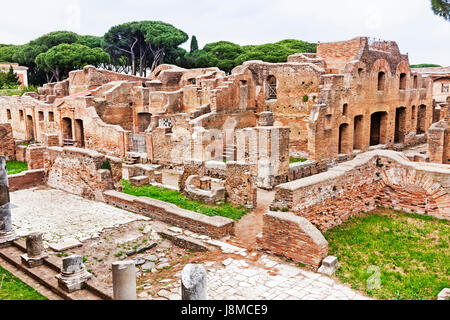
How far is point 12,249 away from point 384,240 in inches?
344

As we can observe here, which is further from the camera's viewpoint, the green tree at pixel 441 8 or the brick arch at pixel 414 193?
the green tree at pixel 441 8

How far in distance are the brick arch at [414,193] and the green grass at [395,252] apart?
0.28 m

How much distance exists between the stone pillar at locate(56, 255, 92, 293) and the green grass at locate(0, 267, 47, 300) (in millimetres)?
435

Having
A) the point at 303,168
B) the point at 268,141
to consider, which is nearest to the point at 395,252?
the point at 268,141

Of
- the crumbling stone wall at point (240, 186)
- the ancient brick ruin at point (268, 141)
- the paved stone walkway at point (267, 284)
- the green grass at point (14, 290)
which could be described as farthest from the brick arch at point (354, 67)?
the green grass at point (14, 290)

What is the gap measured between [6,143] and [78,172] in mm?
10414

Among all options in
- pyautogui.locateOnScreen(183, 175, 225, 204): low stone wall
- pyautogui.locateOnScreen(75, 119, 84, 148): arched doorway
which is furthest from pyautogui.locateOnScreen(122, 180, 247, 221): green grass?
pyautogui.locateOnScreen(75, 119, 84, 148): arched doorway

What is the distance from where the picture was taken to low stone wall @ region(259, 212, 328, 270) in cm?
799

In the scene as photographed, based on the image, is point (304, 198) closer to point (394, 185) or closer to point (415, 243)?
point (415, 243)

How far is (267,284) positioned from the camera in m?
7.51

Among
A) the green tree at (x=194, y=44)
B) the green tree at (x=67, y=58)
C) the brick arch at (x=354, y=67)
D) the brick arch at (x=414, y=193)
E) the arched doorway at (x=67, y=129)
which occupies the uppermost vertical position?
the green tree at (x=194, y=44)

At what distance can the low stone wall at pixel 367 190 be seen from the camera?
9.30m

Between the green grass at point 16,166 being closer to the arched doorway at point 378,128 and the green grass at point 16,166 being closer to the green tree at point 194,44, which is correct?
the arched doorway at point 378,128

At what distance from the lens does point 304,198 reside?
9.25m
